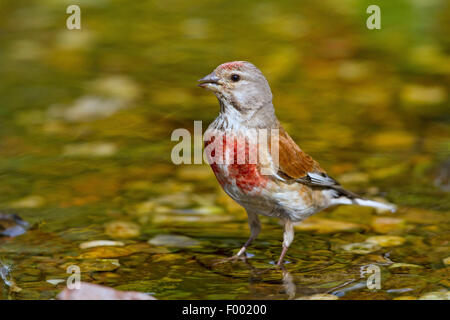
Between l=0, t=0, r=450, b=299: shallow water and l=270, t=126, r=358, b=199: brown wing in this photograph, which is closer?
l=0, t=0, r=450, b=299: shallow water

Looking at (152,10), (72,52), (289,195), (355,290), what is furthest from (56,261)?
(152,10)

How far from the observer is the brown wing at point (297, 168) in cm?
505

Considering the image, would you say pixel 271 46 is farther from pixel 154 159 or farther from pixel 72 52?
pixel 154 159

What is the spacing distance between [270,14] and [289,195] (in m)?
7.02

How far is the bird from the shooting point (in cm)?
482

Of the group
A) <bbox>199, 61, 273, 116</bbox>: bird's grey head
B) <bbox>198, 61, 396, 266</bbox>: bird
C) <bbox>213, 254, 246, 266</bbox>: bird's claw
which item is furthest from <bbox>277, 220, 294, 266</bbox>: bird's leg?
<bbox>199, 61, 273, 116</bbox>: bird's grey head

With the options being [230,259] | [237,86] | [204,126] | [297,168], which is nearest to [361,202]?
[297,168]

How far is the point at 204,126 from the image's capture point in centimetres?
782

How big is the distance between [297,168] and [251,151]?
480 mm

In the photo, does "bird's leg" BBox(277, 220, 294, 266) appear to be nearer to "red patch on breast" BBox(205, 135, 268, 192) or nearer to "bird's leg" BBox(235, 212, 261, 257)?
"bird's leg" BBox(235, 212, 261, 257)

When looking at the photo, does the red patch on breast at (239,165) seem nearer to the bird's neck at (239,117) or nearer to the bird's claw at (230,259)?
the bird's neck at (239,117)

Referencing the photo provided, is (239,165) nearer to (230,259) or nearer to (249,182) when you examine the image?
(249,182)

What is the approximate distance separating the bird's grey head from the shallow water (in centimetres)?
103

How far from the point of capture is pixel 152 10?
11750mm
